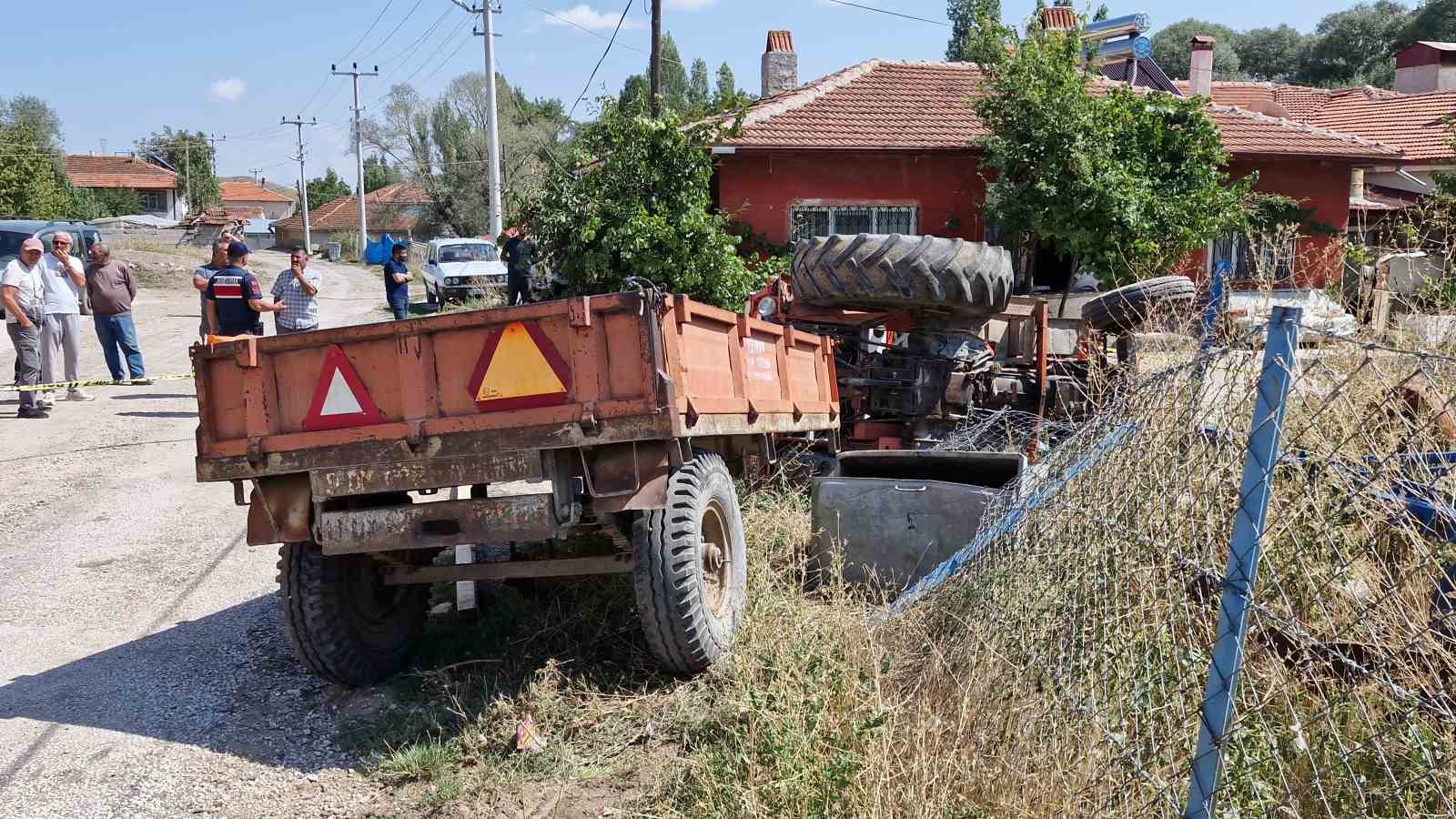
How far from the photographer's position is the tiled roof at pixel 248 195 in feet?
333

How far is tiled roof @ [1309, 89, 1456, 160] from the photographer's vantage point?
25328 mm

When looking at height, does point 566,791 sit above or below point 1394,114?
below

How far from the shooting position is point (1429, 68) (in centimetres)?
3256

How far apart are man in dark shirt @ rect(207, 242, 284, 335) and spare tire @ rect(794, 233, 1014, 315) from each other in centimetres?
544

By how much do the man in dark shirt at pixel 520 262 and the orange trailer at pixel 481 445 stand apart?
9.65 meters

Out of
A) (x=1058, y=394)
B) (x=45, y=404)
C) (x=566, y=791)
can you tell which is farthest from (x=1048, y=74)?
(x=566, y=791)

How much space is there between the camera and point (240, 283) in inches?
404

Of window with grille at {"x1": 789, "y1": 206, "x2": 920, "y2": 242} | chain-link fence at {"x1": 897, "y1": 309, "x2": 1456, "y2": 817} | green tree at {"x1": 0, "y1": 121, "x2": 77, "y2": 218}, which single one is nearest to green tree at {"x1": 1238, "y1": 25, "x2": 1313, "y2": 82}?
window with grille at {"x1": 789, "y1": 206, "x2": 920, "y2": 242}

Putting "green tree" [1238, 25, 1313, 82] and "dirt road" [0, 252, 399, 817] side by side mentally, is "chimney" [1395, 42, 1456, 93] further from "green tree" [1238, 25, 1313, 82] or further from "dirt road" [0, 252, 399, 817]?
"dirt road" [0, 252, 399, 817]

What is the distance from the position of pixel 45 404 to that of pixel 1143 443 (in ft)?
37.2

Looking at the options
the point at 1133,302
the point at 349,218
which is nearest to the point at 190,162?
the point at 349,218

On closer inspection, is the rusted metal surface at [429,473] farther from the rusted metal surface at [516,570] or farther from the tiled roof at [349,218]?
the tiled roof at [349,218]

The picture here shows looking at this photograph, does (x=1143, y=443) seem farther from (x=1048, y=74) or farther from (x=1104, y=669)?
(x=1048, y=74)

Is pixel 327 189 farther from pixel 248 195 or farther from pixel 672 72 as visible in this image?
pixel 672 72
